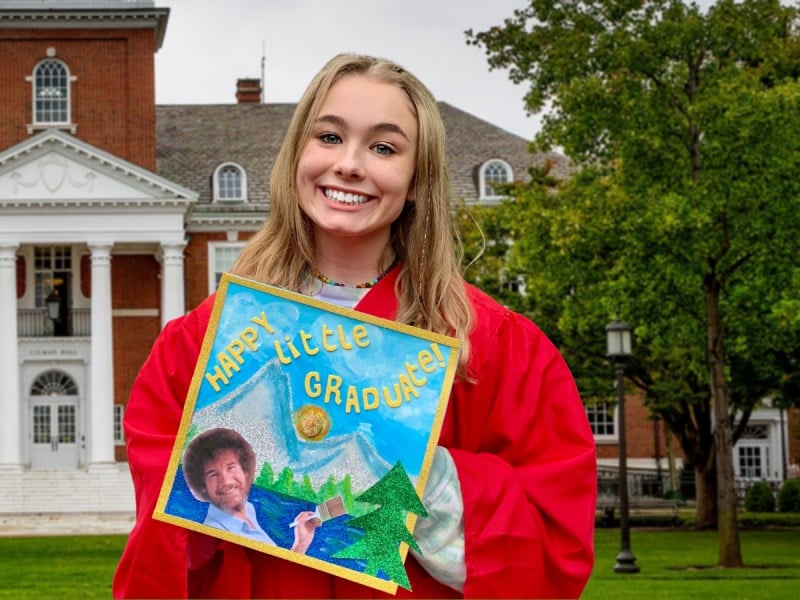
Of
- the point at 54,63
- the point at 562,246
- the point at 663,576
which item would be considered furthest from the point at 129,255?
the point at 663,576

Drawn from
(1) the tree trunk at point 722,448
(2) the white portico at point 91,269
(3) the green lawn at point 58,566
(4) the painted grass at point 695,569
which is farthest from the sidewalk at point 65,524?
(1) the tree trunk at point 722,448

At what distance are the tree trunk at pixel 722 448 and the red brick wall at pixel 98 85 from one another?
34763mm

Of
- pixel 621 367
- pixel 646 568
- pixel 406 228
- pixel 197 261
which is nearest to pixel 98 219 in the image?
pixel 197 261

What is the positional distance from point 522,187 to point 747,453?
2946 cm

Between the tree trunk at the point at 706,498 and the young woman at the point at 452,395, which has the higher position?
the young woman at the point at 452,395

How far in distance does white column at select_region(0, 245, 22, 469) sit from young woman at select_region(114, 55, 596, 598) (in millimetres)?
49967

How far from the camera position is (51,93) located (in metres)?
57.2

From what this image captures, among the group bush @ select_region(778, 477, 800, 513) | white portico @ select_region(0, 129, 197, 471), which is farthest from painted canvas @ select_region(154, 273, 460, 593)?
white portico @ select_region(0, 129, 197, 471)

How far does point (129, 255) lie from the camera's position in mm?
58000

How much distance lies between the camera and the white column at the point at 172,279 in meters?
54.6

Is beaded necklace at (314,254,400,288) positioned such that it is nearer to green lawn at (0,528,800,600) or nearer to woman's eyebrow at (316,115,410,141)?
woman's eyebrow at (316,115,410,141)

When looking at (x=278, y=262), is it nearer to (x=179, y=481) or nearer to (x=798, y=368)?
(x=179, y=481)

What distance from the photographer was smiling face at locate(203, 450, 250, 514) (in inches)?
124

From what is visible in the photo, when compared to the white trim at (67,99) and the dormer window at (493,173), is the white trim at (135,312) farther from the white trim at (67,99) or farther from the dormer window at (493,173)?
the dormer window at (493,173)
